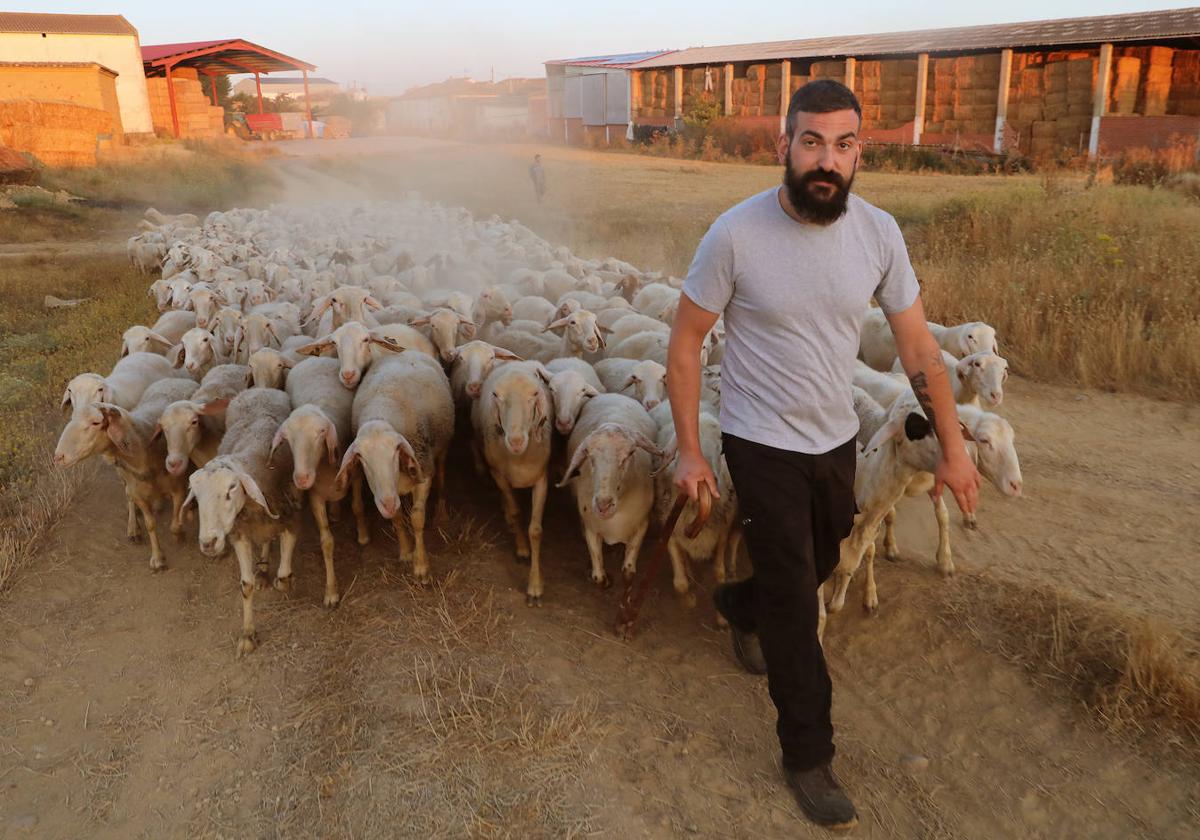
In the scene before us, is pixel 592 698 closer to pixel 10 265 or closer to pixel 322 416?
pixel 322 416

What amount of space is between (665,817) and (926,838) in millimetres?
1046

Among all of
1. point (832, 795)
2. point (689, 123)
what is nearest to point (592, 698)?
point (832, 795)

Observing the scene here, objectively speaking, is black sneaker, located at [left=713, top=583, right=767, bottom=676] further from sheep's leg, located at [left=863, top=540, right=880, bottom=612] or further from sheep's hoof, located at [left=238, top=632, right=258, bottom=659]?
sheep's hoof, located at [left=238, top=632, right=258, bottom=659]

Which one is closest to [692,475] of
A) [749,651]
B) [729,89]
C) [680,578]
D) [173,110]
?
[749,651]

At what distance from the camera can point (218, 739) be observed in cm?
405

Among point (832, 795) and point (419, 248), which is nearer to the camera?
point (832, 795)

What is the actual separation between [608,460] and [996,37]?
25.4 meters

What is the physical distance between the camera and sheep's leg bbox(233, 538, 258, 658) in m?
4.72

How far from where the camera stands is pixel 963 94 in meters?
24.3

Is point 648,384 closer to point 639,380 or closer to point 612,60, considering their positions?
point 639,380

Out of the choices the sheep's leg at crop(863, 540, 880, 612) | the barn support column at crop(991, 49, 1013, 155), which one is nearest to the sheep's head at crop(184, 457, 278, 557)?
the sheep's leg at crop(863, 540, 880, 612)

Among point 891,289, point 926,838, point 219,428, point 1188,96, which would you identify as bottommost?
point 926,838

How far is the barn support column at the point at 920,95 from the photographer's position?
25.0 m

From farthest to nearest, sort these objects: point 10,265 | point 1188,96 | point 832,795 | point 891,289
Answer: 1. point 1188,96
2. point 10,265
3. point 832,795
4. point 891,289
